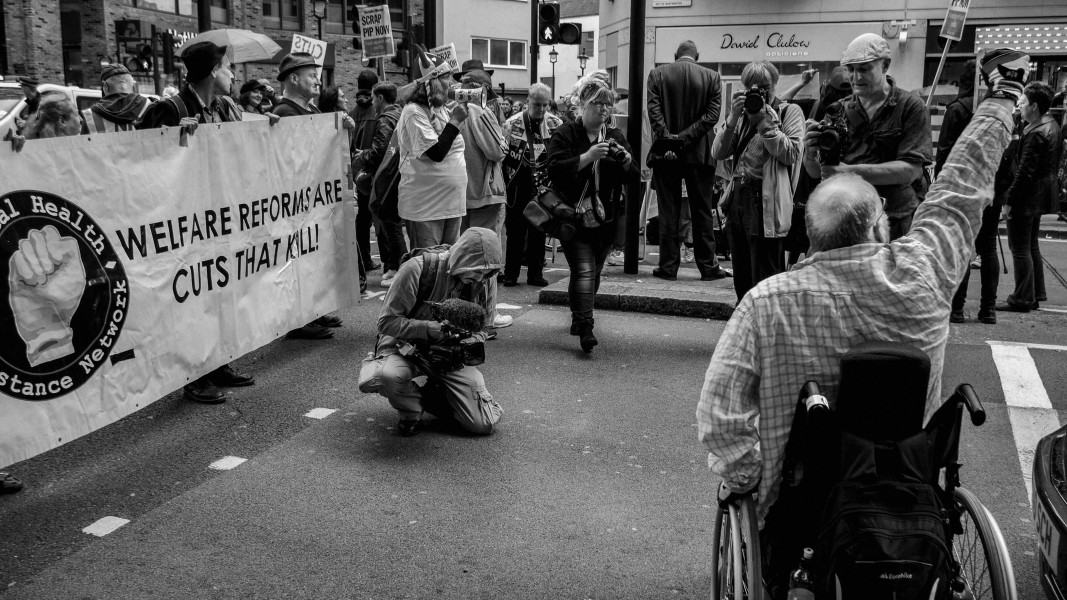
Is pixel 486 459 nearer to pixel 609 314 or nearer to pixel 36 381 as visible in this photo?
pixel 36 381

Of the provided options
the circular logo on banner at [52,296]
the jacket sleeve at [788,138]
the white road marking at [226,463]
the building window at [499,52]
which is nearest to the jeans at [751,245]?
the jacket sleeve at [788,138]

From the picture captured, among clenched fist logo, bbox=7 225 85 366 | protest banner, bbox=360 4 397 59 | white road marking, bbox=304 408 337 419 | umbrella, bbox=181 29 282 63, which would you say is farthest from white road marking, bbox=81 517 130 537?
protest banner, bbox=360 4 397 59

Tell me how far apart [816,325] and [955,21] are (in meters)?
7.93

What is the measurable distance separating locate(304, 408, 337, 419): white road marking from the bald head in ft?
11.8

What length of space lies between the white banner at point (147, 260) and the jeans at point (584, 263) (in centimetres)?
179

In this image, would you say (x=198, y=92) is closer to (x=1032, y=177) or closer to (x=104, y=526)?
(x=104, y=526)

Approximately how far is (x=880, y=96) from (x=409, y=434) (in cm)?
342

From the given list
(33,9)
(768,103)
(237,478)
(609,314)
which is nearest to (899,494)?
→ (237,478)

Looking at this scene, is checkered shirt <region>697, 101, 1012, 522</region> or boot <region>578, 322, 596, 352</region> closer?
checkered shirt <region>697, 101, 1012, 522</region>

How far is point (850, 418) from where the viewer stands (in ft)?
8.62

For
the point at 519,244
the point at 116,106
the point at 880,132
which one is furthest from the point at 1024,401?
the point at 116,106

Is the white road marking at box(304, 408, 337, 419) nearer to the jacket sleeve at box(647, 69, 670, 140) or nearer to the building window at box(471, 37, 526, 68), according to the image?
the jacket sleeve at box(647, 69, 670, 140)

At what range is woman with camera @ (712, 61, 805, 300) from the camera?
22.3 feet

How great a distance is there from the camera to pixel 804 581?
259 cm
